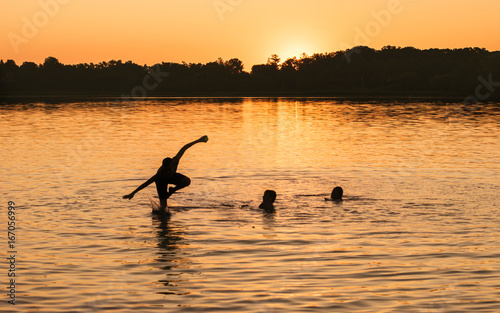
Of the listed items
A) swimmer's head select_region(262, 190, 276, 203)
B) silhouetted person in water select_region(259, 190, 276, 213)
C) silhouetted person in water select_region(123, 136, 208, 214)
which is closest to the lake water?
silhouetted person in water select_region(259, 190, 276, 213)

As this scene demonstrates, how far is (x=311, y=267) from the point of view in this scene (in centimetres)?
1362

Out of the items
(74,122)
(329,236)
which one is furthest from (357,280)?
(74,122)

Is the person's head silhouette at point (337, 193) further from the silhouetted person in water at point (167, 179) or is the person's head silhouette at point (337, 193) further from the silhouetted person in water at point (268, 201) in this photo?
the silhouetted person in water at point (167, 179)

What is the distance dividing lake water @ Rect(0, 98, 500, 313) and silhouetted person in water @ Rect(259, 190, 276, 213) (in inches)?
14.8

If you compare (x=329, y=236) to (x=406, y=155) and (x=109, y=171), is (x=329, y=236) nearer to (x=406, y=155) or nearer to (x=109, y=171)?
(x=109, y=171)

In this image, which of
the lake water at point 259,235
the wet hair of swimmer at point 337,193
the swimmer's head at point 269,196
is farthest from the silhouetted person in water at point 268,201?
the wet hair of swimmer at point 337,193

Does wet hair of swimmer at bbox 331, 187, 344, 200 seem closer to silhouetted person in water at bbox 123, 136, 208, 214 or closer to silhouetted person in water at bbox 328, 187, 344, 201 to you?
silhouetted person in water at bbox 328, 187, 344, 201

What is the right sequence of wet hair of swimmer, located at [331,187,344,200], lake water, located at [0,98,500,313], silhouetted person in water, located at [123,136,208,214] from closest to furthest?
lake water, located at [0,98,500,313] → silhouetted person in water, located at [123,136,208,214] → wet hair of swimmer, located at [331,187,344,200]

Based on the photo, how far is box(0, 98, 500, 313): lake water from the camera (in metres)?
11.8

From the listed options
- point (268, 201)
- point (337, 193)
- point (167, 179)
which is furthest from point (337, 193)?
point (167, 179)

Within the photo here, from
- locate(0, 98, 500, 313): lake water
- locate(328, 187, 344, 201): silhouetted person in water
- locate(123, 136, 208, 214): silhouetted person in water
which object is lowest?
locate(0, 98, 500, 313): lake water

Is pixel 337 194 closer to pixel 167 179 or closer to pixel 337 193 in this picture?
pixel 337 193

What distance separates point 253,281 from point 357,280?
6.38ft

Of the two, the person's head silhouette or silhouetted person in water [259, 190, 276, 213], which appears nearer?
silhouetted person in water [259, 190, 276, 213]
